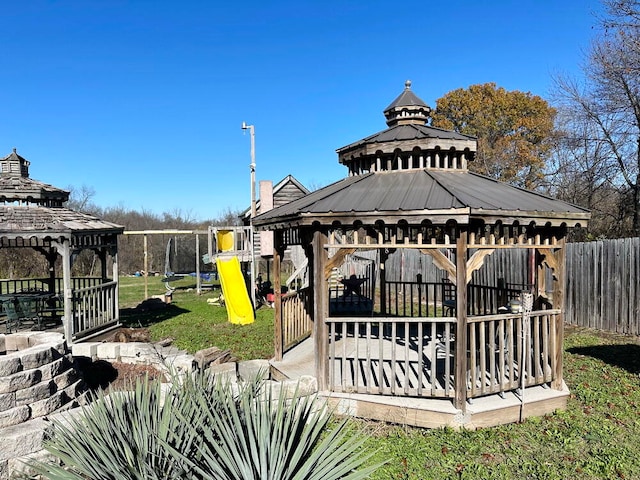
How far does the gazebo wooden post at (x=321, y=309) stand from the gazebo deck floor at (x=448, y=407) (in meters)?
0.28

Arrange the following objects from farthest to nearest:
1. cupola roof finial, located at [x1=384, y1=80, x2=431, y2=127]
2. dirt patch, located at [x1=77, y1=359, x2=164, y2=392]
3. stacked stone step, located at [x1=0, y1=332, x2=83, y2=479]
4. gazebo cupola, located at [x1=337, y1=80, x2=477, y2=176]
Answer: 1. cupola roof finial, located at [x1=384, y1=80, x2=431, y2=127]
2. dirt patch, located at [x1=77, y1=359, x2=164, y2=392]
3. gazebo cupola, located at [x1=337, y1=80, x2=477, y2=176]
4. stacked stone step, located at [x1=0, y1=332, x2=83, y2=479]

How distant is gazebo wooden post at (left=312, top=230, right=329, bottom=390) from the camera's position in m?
5.90

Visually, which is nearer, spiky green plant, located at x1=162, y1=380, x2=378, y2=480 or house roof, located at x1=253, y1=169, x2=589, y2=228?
spiky green plant, located at x1=162, y1=380, x2=378, y2=480

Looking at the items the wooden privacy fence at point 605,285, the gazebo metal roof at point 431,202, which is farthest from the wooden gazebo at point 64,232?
the wooden privacy fence at point 605,285

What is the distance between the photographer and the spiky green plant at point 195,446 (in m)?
2.75

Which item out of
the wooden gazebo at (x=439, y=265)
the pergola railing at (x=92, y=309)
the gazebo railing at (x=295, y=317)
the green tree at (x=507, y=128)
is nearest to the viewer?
the wooden gazebo at (x=439, y=265)

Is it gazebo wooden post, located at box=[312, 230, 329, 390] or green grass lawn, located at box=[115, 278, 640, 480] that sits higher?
gazebo wooden post, located at box=[312, 230, 329, 390]

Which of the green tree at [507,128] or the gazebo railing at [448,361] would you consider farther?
the green tree at [507,128]

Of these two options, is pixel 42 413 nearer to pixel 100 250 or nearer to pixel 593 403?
pixel 100 250

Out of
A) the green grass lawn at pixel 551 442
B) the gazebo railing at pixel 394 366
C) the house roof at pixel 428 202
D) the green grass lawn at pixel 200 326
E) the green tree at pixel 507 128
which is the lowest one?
the green grass lawn at pixel 200 326

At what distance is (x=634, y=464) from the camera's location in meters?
4.53

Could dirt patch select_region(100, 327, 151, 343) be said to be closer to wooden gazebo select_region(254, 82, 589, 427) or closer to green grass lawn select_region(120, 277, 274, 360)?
green grass lawn select_region(120, 277, 274, 360)

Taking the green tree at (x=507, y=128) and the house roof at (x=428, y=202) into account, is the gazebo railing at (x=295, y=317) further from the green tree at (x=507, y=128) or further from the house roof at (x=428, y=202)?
the green tree at (x=507, y=128)

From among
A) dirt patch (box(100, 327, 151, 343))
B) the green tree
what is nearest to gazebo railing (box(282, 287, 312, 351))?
dirt patch (box(100, 327, 151, 343))
